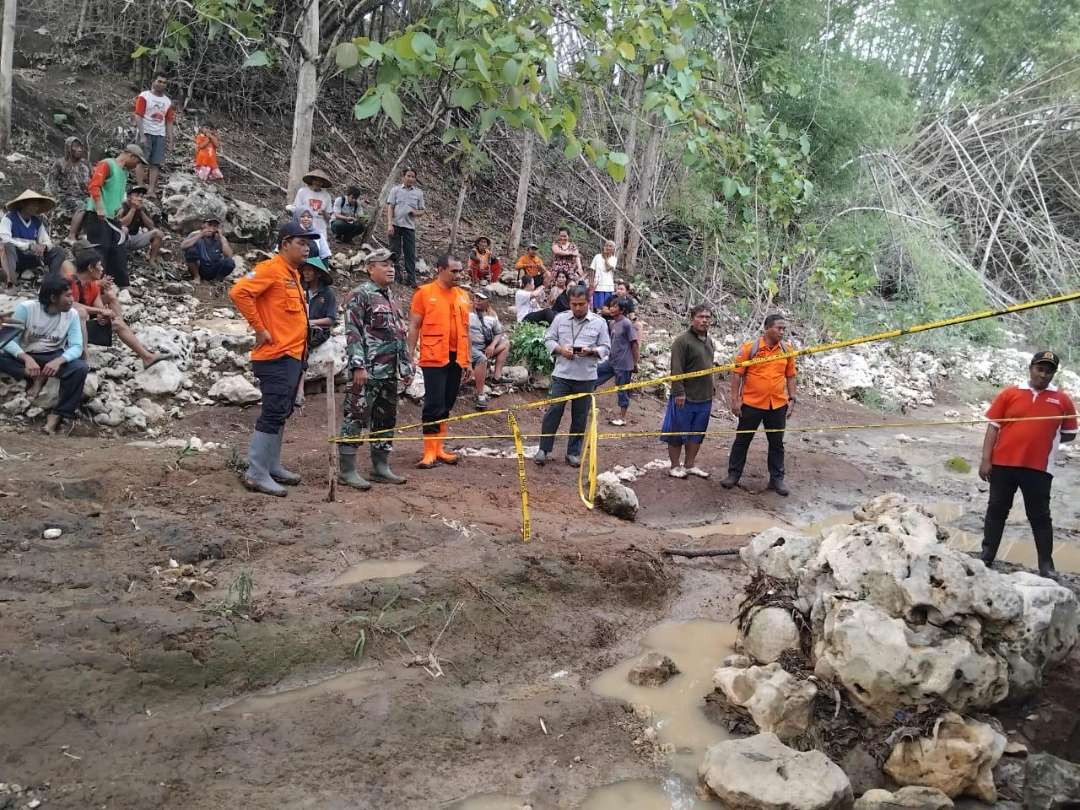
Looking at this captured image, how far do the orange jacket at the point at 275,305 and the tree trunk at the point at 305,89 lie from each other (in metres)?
5.20

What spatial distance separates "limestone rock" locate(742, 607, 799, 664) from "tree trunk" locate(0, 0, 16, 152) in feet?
31.4

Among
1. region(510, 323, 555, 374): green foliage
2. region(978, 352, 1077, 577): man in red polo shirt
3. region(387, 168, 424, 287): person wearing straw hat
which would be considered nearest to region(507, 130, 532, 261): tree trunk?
region(387, 168, 424, 287): person wearing straw hat

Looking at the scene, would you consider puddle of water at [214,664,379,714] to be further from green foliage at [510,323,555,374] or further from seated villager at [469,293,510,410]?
green foliage at [510,323,555,374]

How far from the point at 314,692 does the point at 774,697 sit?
6.36 feet

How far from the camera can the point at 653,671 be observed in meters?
3.87

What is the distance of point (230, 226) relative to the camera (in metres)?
9.81

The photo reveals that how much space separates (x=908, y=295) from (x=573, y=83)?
34.5ft

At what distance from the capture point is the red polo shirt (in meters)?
5.00

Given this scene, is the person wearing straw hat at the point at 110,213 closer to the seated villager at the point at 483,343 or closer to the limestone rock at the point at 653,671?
the seated villager at the point at 483,343

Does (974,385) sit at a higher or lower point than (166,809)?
higher

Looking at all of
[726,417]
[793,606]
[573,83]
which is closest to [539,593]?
[793,606]

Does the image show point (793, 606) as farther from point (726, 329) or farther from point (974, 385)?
point (974, 385)

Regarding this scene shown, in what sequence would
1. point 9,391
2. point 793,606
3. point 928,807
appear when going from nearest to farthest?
point 928,807 → point 793,606 → point 9,391

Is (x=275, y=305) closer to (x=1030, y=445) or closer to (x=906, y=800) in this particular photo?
(x=906, y=800)
